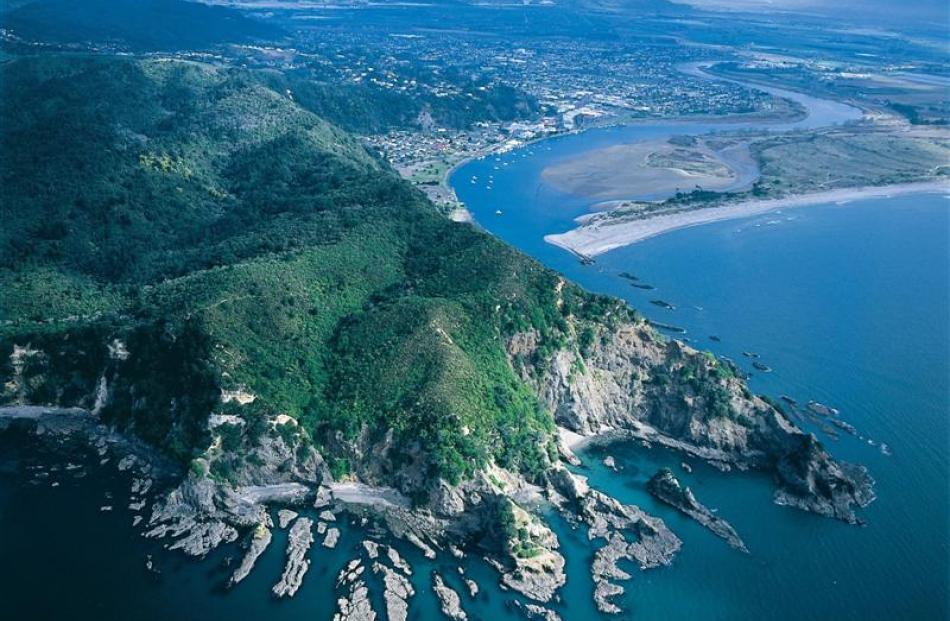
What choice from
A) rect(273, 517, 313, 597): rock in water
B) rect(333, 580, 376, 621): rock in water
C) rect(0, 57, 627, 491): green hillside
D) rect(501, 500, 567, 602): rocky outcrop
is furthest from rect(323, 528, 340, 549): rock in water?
rect(501, 500, 567, 602): rocky outcrop

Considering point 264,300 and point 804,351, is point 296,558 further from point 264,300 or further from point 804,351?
point 804,351

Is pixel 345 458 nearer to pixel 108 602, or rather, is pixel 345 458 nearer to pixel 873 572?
pixel 108 602

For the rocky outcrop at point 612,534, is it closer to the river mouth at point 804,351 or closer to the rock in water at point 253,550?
the river mouth at point 804,351

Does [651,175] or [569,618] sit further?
[651,175]

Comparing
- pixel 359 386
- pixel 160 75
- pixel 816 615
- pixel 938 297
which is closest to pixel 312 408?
pixel 359 386

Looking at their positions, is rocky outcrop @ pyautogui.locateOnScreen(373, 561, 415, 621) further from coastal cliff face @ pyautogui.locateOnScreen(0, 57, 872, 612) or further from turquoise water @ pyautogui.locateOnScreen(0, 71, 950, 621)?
coastal cliff face @ pyautogui.locateOnScreen(0, 57, 872, 612)

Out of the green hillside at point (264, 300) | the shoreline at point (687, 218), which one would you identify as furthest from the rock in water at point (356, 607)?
the shoreline at point (687, 218)

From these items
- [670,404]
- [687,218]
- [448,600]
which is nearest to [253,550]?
[448,600]
